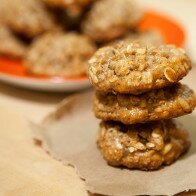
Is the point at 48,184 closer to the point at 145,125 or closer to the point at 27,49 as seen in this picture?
the point at 145,125

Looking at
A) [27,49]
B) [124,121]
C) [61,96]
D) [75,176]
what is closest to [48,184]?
[75,176]

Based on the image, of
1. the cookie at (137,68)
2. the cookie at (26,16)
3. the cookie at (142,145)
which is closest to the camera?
the cookie at (137,68)

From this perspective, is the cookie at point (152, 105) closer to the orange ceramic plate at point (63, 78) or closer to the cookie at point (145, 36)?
the orange ceramic plate at point (63, 78)

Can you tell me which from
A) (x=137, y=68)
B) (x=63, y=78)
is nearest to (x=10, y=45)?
(x=63, y=78)

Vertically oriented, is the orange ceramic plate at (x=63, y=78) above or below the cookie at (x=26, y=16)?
below

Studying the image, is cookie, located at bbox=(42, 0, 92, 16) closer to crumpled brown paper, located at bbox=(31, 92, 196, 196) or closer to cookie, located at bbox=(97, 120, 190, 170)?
crumpled brown paper, located at bbox=(31, 92, 196, 196)

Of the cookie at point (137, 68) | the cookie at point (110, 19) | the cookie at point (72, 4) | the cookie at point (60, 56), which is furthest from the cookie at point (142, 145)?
the cookie at point (72, 4)
